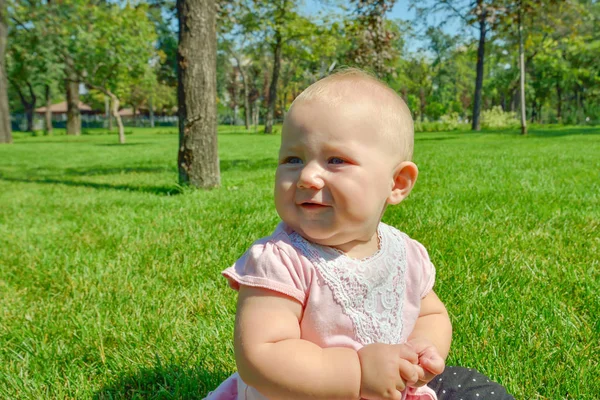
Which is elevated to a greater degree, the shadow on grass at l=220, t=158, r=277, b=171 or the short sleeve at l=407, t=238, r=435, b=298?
the short sleeve at l=407, t=238, r=435, b=298

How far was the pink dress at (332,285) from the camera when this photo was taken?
130cm

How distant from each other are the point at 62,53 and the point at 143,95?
144 feet

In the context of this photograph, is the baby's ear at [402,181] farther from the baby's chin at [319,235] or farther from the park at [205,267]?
Result: the park at [205,267]

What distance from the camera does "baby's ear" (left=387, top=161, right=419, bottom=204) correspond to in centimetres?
148

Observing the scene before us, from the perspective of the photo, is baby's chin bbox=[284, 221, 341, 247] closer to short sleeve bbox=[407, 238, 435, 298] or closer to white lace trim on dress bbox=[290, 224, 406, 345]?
white lace trim on dress bbox=[290, 224, 406, 345]

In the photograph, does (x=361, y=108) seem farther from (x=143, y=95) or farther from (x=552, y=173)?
(x=143, y=95)

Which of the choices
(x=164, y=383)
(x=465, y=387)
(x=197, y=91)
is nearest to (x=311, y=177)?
(x=465, y=387)

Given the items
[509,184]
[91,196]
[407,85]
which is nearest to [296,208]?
[509,184]

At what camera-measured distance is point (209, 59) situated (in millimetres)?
6762

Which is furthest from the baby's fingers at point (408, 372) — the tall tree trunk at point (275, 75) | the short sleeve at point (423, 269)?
the tall tree trunk at point (275, 75)

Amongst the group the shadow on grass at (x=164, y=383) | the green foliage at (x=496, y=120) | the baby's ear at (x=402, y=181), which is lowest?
the shadow on grass at (x=164, y=383)

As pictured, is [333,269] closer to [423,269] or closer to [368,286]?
[368,286]

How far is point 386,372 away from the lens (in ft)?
3.96

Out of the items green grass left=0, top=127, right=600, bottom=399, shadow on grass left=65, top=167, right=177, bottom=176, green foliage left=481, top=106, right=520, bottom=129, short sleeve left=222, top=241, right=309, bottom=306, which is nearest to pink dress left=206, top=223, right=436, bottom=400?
short sleeve left=222, top=241, right=309, bottom=306
